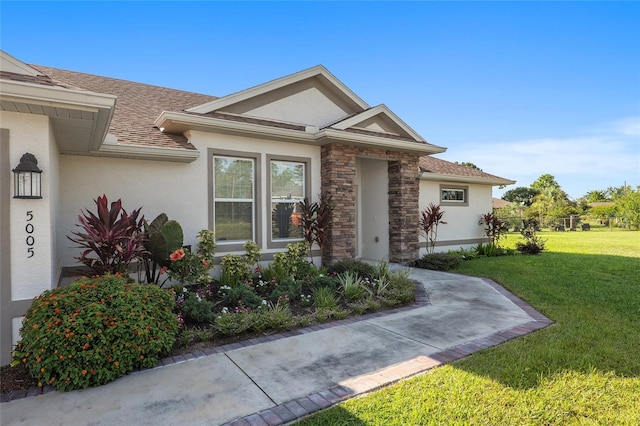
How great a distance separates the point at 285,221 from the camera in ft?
30.2

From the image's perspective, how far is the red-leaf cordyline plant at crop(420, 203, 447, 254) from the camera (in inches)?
476

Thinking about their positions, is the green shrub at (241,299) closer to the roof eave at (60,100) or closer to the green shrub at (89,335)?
the green shrub at (89,335)

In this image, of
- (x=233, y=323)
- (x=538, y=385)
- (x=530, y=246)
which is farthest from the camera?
(x=530, y=246)

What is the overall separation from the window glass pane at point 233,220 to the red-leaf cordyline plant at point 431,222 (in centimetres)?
662

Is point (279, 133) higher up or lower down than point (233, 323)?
higher up

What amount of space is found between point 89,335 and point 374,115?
8877mm

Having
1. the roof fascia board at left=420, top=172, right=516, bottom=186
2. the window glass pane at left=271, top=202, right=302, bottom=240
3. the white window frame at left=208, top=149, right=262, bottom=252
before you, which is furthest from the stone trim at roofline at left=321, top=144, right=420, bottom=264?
the white window frame at left=208, top=149, right=262, bottom=252

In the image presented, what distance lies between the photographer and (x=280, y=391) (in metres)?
3.47

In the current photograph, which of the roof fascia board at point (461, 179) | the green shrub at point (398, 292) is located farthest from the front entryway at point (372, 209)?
the green shrub at point (398, 292)

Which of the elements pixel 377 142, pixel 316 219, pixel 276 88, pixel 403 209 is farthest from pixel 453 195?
pixel 276 88

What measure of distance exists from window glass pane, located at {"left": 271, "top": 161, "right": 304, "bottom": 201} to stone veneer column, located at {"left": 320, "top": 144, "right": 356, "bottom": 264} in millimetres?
676

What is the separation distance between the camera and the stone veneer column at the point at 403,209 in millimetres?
10836

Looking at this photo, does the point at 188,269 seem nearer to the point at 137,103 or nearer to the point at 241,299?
the point at 241,299

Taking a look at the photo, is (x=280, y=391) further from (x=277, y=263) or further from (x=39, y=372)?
(x=277, y=263)
